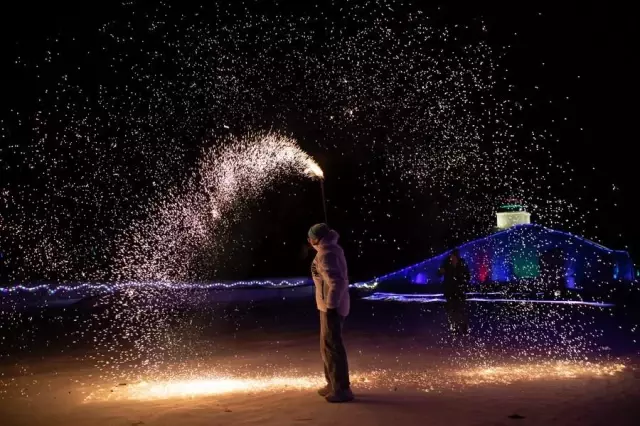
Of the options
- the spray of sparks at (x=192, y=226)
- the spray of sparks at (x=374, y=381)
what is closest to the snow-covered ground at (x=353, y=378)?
the spray of sparks at (x=374, y=381)

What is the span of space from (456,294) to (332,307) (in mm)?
6684

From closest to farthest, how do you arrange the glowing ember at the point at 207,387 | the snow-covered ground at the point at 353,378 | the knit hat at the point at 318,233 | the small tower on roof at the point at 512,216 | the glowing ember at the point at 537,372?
the snow-covered ground at the point at 353,378 → the knit hat at the point at 318,233 → the glowing ember at the point at 207,387 → the glowing ember at the point at 537,372 → the small tower on roof at the point at 512,216

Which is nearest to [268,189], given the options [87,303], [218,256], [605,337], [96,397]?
[218,256]

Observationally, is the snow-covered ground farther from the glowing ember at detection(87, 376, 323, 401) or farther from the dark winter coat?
the dark winter coat

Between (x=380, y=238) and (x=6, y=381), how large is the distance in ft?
137

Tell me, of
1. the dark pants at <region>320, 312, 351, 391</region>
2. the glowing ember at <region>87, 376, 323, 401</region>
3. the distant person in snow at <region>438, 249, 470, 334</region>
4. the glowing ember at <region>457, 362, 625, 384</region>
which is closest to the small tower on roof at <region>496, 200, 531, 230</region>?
the distant person in snow at <region>438, 249, 470, 334</region>

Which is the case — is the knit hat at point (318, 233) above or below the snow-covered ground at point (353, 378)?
above

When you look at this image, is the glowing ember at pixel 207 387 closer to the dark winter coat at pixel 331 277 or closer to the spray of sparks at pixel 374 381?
the spray of sparks at pixel 374 381

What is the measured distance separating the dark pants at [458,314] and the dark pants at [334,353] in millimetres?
6557

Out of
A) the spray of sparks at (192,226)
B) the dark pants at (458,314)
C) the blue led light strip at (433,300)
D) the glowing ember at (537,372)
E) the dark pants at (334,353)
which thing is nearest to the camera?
the dark pants at (334,353)

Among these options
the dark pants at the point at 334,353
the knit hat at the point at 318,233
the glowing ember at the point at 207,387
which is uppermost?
the knit hat at the point at 318,233

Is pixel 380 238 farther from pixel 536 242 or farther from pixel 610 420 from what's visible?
pixel 610 420

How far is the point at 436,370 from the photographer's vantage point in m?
9.16

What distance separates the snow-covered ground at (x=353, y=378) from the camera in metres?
6.54
